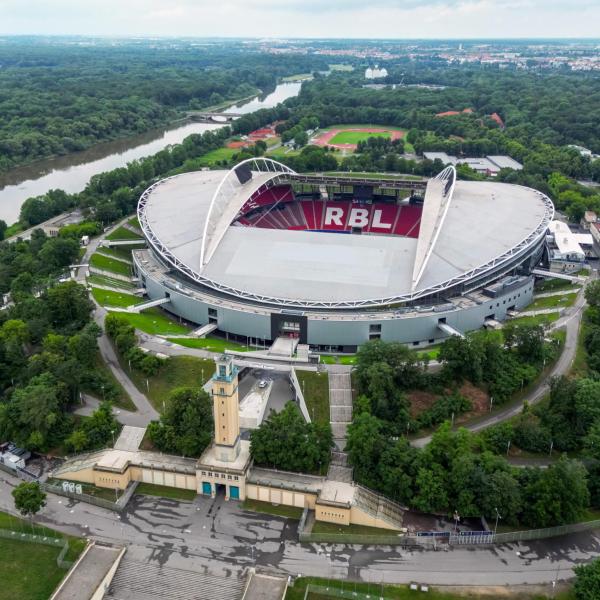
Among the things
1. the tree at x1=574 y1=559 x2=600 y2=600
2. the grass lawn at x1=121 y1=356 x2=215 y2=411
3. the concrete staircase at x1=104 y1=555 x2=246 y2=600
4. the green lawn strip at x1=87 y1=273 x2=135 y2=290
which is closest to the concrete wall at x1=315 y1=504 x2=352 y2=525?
the concrete staircase at x1=104 y1=555 x2=246 y2=600

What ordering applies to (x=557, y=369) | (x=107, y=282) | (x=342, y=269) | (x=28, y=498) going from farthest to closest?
(x=107, y=282) < (x=342, y=269) < (x=557, y=369) < (x=28, y=498)

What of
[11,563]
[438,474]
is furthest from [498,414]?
[11,563]

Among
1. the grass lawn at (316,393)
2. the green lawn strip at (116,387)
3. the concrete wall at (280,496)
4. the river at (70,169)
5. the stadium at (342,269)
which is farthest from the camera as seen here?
the river at (70,169)

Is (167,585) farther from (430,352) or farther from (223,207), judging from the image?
(223,207)

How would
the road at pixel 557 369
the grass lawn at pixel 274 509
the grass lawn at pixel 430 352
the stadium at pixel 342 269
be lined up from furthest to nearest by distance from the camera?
the stadium at pixel 342 269 → the grass lawn at pixel 430 352 → the road at pixel 557 369 → the grass lawn at pixel 274 509

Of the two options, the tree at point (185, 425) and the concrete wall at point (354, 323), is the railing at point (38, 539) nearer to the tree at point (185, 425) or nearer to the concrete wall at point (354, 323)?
the tree at point (185, 425)

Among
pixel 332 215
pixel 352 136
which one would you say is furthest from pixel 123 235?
pixel 352 136

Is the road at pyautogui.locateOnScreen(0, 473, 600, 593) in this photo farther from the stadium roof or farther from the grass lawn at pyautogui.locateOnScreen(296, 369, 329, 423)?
the stadium roof

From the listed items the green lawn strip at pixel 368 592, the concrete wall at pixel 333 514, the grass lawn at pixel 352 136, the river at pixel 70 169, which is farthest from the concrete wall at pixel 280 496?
the grass lawn at pixel 352 136
